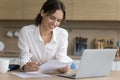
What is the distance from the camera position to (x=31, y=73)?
204 cm

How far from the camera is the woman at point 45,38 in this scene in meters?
2.25

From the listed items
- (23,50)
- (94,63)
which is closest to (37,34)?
(23,50)

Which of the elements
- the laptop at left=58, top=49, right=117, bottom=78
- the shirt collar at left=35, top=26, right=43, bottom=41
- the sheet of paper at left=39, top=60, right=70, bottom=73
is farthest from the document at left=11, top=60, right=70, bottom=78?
the shirt collar at left=35, top=26, right=43, bottom=41

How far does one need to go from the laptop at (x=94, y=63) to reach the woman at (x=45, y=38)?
272 mm

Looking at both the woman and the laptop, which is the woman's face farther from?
the laptop

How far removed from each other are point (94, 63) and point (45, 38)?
0.60m

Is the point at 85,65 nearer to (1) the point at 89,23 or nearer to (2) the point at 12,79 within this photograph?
(2) the point at 12,79

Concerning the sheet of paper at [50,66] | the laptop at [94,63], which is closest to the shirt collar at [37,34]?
the sheet of paper at [50,66]

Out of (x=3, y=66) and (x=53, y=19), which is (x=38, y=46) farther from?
(x=3, y=66)

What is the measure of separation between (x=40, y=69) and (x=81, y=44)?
87.9 inches

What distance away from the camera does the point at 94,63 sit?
1.94m

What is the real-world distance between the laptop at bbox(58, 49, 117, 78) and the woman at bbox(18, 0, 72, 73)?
0.89 feet

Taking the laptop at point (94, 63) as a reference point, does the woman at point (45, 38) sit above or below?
above

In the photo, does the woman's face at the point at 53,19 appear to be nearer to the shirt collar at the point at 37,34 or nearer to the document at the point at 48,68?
the shirt collar at the point at 37,34
